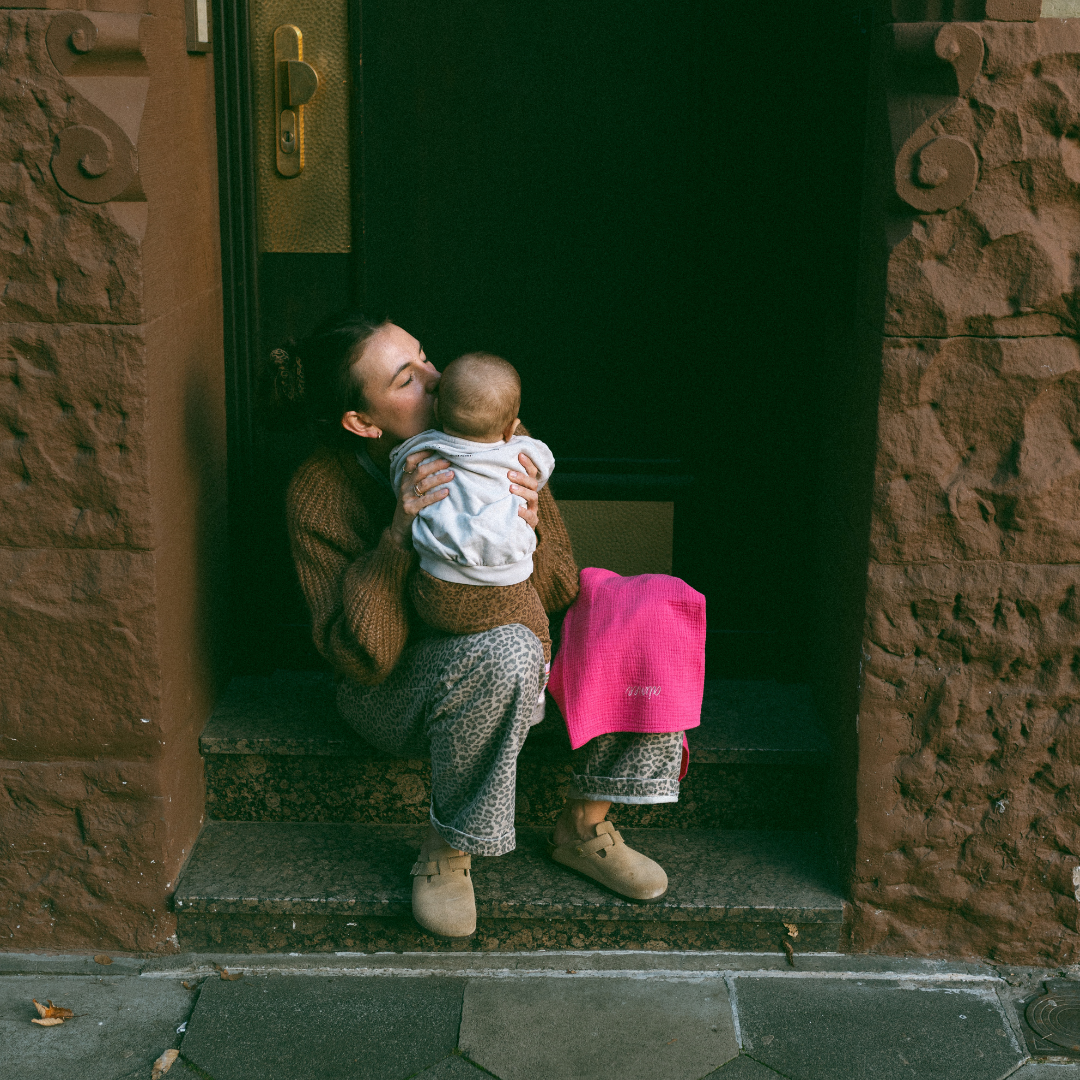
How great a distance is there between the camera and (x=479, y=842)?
92.1 inches

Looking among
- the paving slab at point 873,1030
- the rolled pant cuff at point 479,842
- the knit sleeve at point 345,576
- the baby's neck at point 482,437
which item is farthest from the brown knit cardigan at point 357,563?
the paving slab at point 873,1030

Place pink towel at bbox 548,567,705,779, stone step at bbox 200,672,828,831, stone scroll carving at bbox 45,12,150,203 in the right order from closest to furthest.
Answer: stone scroll carving at bbox 45,12,150,203 < pink towel at bbox 548,567,705,779 < stone step at bbox 200,672,828,831

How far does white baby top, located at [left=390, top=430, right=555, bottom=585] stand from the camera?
2158 mm

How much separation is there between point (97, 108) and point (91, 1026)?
1.73 m

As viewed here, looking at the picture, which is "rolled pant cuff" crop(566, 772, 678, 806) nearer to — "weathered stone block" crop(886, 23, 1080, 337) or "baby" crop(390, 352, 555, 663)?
"baby" crop(390, 352, 555, 663)

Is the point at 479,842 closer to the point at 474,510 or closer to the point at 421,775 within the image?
the point at 421,775

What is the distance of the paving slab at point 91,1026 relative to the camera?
7.16ft

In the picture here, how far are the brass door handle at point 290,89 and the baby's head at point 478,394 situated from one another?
3.18ft

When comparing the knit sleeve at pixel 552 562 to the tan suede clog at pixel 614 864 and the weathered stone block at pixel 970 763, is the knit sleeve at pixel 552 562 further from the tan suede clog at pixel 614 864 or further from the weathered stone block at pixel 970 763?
the weathered stone block at pixel 970 763

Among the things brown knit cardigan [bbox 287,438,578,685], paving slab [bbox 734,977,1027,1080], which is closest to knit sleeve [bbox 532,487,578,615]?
brown knit cardigan [bbox 287,438,578,685]

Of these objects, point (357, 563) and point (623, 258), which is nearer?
point (357, 563)

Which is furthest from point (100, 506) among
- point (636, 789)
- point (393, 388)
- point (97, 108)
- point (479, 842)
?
point (636, 789)

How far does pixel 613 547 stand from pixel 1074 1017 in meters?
1.44

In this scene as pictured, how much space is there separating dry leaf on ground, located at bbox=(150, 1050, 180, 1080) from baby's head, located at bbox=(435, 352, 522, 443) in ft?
4.21
